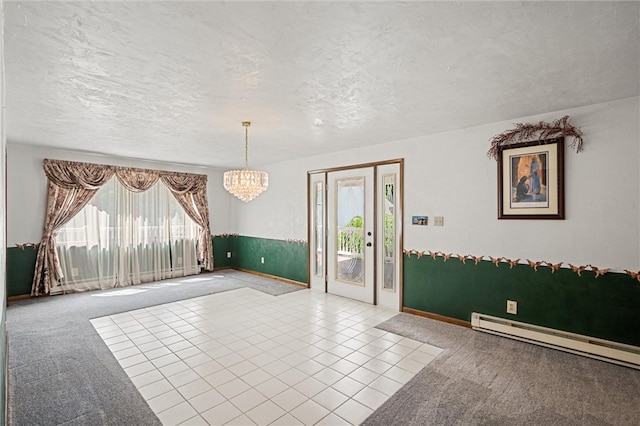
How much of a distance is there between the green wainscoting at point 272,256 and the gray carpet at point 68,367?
1.86 m

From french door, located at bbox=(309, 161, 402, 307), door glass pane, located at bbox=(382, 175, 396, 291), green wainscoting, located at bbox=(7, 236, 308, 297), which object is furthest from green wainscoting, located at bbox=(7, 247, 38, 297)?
door glass pane, located at bbox=(382, 175, 396, 291)

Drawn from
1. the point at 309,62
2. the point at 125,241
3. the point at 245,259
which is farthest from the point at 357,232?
the point at 125,241

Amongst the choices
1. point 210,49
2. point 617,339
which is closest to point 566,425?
point 617,339

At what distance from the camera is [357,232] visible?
5145mm

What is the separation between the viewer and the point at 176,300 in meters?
5.07

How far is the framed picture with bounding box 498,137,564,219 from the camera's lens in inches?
131

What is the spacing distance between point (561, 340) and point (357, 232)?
2826 mm

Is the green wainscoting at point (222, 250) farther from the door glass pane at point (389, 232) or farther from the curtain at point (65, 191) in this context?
the door glass pane at point (389, 232)

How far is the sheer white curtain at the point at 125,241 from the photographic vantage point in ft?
18.0

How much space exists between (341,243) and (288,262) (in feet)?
4.76

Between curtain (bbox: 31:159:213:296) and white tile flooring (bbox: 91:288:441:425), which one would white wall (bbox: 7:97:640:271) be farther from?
white tile flooring (bbox: 91:288:441:425)

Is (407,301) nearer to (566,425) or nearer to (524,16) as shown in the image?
(566,425)

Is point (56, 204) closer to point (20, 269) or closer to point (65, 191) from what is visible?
point (65, 191)

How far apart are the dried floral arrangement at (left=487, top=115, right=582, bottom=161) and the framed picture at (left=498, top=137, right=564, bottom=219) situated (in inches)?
2.2
